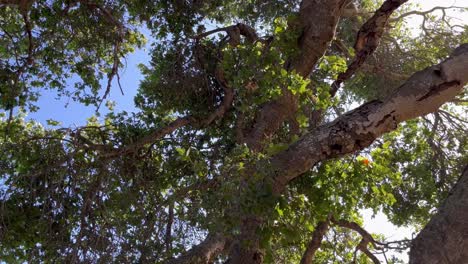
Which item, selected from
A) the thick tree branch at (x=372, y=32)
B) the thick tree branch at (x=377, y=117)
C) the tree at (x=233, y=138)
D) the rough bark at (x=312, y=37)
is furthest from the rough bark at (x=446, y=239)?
the rough bark at (x=312, y=37)

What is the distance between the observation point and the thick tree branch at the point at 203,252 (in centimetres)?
A: 516

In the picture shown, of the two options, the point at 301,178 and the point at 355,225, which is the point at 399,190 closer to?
the point at 355,225

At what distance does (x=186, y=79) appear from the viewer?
8.28 m

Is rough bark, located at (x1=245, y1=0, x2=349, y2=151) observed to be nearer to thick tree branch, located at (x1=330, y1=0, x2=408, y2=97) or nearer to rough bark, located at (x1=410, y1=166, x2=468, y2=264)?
thick tree branch, located at (x1=330, y1=0, x2=408, y2=97)

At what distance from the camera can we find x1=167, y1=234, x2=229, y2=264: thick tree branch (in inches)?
203

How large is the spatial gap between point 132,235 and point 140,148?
8.16ft

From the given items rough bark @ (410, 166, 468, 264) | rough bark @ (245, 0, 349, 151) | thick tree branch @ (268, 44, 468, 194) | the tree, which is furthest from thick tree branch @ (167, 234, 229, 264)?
rough bark @ (410, 166, 468, 264)

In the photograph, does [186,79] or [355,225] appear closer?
[355,225]

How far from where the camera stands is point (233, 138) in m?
7.81

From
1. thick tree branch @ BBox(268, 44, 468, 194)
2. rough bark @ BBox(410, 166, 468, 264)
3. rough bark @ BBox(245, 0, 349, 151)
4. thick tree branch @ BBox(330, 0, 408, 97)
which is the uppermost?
rough bark @ BBox(245, 0, 349, 151)

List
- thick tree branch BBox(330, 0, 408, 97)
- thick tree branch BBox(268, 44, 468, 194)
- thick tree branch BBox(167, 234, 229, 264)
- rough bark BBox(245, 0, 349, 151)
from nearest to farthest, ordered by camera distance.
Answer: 1. thick tree branch BBox(268, 44, 468, 194)
2. thick tree branch BBox(167, 234, 229, 264)
3. thick tree branch BBox(330, 0, 408, 97)
4. rough bark BBox(245, 0, 349, 151)

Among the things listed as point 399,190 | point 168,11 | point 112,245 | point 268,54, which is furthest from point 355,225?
point 168,11

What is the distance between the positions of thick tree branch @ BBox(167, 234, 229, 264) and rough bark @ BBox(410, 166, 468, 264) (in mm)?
2516

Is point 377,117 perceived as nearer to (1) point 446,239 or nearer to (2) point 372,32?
(1) point 446,239
